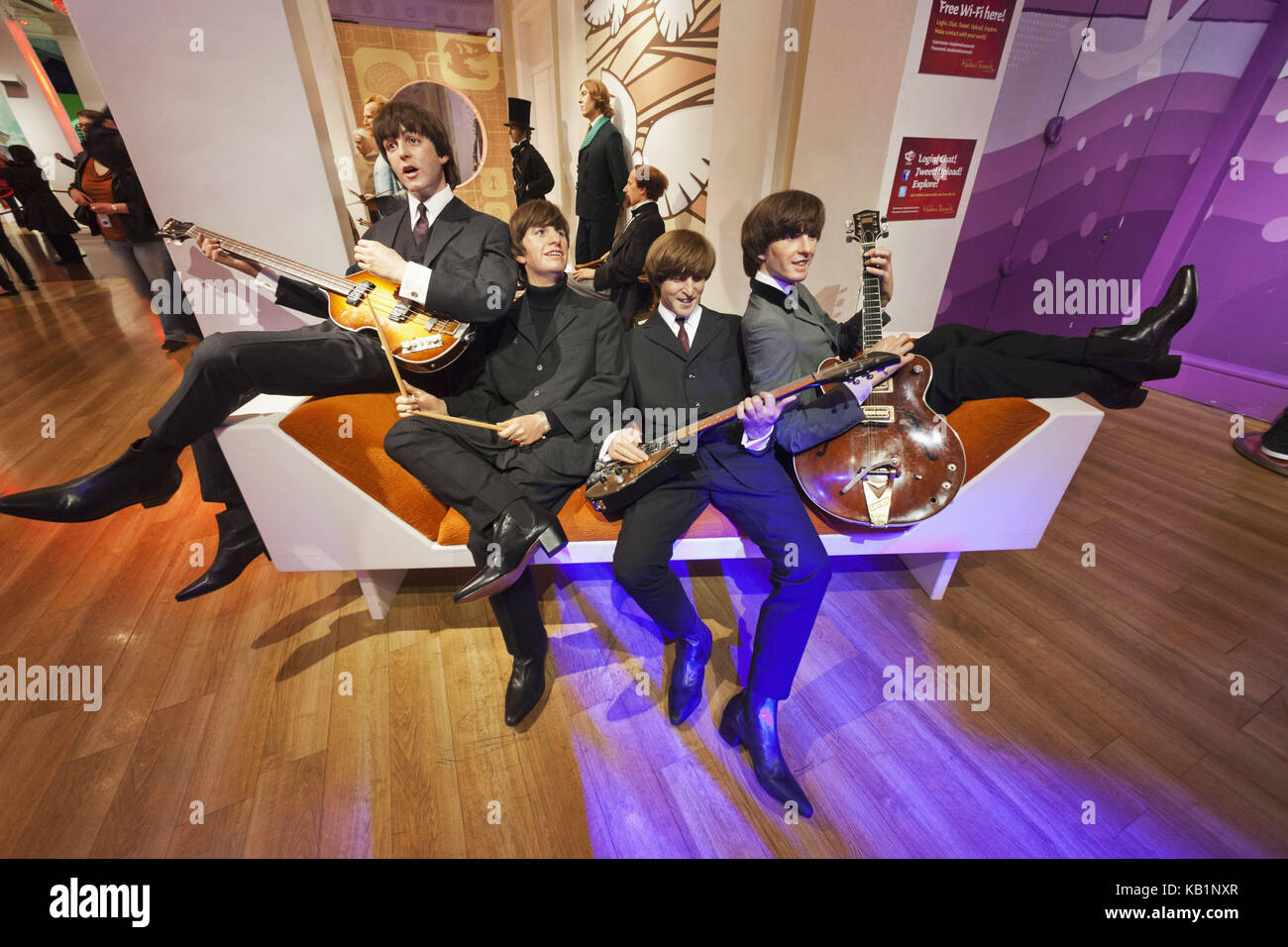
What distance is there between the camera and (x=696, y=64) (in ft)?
10.5

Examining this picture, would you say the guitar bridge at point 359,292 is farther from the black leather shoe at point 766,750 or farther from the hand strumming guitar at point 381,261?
the black leather shoe at point 766,750

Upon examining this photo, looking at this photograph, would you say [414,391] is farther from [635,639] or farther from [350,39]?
[350,39]

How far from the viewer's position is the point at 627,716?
1470 millimetres

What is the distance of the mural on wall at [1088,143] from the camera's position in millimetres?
2785

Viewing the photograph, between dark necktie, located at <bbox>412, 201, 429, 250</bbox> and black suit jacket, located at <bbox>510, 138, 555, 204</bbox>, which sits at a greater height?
black suit jacket, located at <bbox>510, 138, 555, 204</bbox>

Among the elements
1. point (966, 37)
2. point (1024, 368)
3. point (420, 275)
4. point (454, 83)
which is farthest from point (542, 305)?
point (454, 83)

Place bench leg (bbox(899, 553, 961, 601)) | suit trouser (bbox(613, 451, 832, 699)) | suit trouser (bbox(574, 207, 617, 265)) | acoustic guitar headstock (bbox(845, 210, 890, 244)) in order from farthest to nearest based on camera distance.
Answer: suit trouser (bbox(574, 207, 617, 265)), bench leg (bbox(899, 553, 961, 601)), acoustic guitar headstock (bbox(845, 210, 890, 244)), suit trouser (bbox(613, 451, 832, 699))

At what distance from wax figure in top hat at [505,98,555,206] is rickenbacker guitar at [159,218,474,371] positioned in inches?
115

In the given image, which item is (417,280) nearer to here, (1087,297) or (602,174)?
(602,174)

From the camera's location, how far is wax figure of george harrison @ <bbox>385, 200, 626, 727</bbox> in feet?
4.54

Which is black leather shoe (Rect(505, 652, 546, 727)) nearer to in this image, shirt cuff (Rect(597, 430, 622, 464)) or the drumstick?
shirt cuff (Rect(597, 430, 622, 464))
